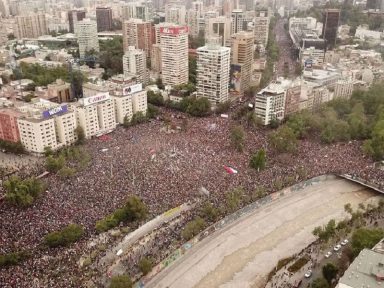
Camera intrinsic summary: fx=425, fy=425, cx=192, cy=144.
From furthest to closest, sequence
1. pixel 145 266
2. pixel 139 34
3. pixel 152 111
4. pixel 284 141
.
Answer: pixel 139 34
pixel 152 111
pixel 284 141
pixel 145 266

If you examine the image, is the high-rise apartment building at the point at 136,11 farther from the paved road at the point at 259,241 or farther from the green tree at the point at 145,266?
the green tree at the point at 145,266

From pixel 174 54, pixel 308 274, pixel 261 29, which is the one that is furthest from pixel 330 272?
pixel 261 29

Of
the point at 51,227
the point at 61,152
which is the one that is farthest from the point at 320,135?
the point at 51,227

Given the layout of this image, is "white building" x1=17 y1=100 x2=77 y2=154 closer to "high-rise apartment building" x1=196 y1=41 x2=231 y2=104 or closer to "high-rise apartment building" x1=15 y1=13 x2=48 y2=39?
"high-rise apartment building" x1=196 y1=41 x2=231 y2=104

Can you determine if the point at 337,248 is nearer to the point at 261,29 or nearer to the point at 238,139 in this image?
the point at 238,139

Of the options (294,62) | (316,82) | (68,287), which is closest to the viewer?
(68,287)

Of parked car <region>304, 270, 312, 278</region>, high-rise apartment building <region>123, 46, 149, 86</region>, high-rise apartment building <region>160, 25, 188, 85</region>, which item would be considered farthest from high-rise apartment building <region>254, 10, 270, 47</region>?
parked car <region>304, 270, 312, 278</region>

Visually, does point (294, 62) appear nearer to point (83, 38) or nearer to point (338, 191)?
point (83, 38)
